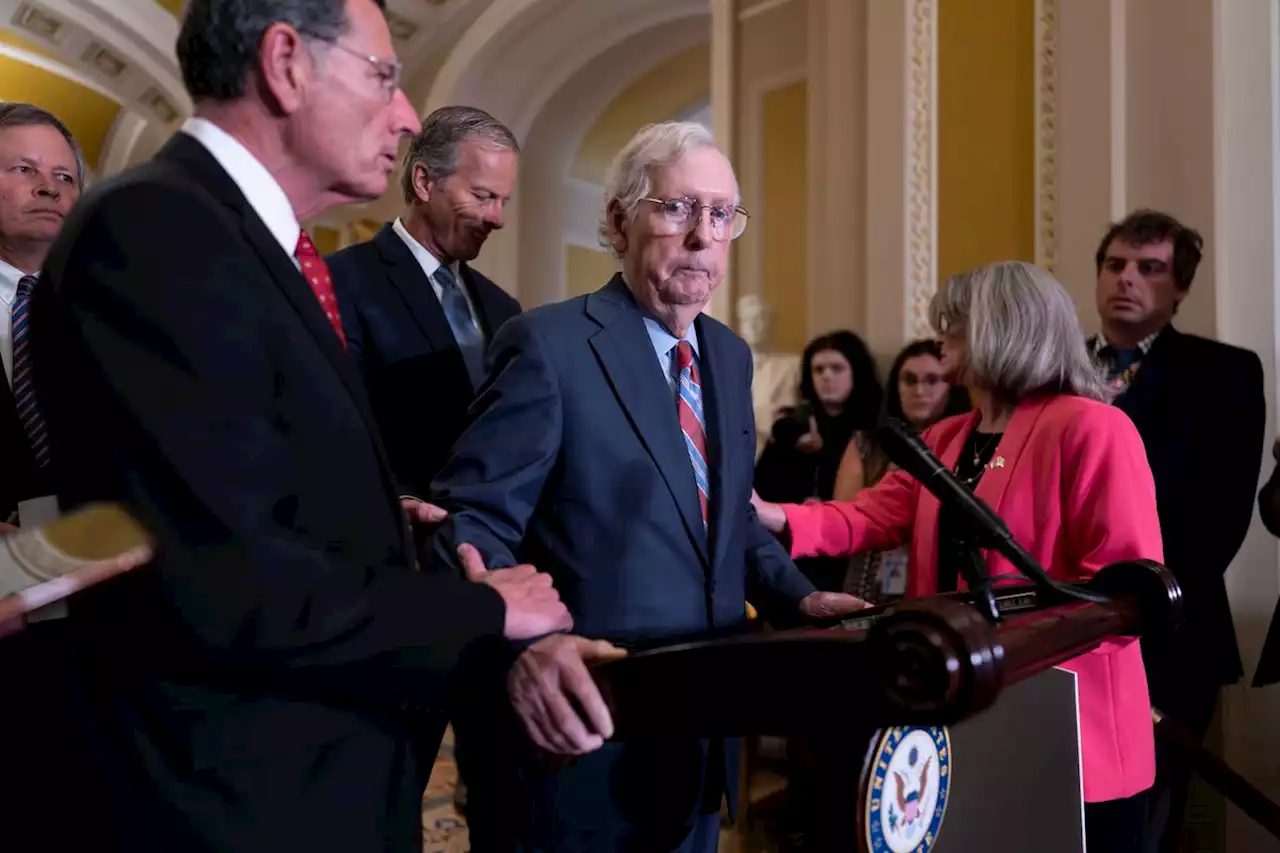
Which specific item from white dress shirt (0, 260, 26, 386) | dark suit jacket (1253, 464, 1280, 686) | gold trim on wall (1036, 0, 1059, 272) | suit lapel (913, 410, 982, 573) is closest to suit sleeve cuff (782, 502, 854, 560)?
suit lapel (913, 410, 982, 573)

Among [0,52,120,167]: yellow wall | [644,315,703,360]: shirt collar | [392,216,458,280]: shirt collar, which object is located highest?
[0,52,120,167]: yellow wall

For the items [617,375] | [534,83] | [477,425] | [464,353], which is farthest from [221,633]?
[534,83]

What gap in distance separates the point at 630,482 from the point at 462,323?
832 millimetres

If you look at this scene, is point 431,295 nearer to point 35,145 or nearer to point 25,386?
point 35,145

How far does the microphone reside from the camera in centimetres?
107

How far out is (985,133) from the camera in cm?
409

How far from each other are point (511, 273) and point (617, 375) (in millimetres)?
7728

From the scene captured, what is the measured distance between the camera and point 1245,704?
10.6 ft

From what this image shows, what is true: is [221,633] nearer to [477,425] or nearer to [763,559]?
[477,425]

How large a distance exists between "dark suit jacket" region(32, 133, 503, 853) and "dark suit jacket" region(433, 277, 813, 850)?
1.28 ft

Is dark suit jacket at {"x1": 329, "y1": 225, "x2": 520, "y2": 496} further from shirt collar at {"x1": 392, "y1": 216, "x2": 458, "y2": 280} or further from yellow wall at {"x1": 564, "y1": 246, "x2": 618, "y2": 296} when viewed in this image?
yellow wall at {"x1": 564, "y1": 246, "x2": 618, "y2": 296}

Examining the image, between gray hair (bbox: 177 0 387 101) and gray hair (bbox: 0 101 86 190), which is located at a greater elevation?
gray hair (bbox: 0 101 86 190)

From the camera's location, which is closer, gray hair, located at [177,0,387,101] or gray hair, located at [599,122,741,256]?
gray hair, located at [177,0,387,101]

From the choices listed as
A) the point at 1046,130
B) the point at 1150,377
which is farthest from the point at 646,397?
the point at 1046,130
